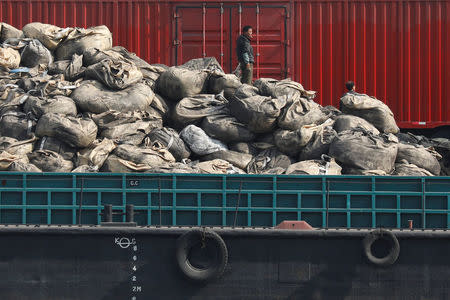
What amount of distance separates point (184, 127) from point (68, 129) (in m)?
1.43

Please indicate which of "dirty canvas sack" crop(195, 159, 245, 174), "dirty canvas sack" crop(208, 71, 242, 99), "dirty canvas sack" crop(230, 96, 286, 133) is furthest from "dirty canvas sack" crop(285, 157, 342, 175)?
"dirty canvas sack" crop(208, 71, 242, 99)

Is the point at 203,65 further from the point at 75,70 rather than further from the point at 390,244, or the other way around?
the point at 390,244

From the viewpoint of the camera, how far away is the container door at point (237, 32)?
11547 millimetres

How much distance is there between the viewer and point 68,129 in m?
7.92

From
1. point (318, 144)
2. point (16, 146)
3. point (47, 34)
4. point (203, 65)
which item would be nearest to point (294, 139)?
point (318, 144)

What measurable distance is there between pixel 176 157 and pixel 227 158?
0.55 metres

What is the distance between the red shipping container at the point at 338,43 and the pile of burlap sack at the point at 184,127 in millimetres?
2002

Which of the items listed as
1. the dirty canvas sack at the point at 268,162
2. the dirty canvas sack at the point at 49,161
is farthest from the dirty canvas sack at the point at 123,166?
the dirty canvas sack at the point at 268,162

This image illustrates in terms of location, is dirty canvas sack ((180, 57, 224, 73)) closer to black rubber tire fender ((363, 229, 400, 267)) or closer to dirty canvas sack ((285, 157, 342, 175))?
dirty canvas sack ((285, 157, 342, 175))

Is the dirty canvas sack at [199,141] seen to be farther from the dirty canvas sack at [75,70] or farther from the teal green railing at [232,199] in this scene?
the dirty canvas sack at [75,70]

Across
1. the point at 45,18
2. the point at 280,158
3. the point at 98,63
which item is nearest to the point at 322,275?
the point at 280,158

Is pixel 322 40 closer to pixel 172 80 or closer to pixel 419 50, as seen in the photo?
pixel 419 50

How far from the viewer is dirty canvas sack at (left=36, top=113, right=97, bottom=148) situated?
26.0 ft

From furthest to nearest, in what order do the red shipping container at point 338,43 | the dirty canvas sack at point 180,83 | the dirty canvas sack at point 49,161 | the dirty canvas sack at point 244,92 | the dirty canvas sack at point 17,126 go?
the red shipping container at point 338,43 < the dirty canvas sack at point 180,83 < the dirty canvas sack at point 244,92 < the dirty canvas sack at point 17,126 < the dirty canvas sack at point 49,161
